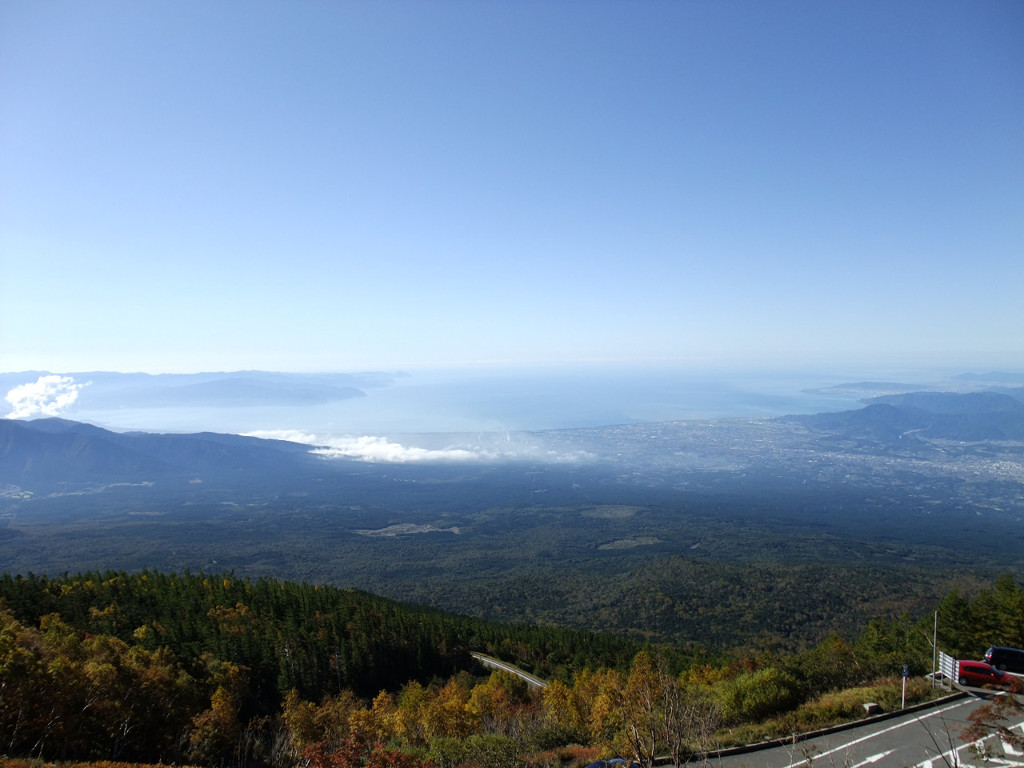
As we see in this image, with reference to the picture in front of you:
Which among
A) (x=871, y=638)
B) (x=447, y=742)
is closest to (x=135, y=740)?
(x=447, y=742)

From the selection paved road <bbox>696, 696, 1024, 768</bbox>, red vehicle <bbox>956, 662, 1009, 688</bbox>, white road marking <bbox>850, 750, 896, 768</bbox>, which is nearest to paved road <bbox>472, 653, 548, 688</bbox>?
red vehicle <bbox>956, 662, 1009, 688</bbox>

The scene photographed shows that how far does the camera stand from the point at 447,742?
1489 centimetres

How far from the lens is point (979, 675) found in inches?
564

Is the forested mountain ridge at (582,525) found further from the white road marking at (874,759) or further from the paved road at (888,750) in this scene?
the white road marking at (874,759)

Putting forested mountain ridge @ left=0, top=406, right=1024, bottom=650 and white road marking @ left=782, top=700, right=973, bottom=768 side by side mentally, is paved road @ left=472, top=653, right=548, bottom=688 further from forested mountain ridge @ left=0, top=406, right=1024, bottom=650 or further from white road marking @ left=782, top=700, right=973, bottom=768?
white road marking @ left=782, top=700, right=973, bottom=768

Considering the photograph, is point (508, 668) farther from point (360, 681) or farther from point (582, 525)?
point (582, 525)

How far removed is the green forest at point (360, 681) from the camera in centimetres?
1216

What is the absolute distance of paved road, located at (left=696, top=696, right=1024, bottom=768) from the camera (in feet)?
33.0

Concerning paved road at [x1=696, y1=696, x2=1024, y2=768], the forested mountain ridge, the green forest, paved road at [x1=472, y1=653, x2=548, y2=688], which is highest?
paved road at [x1=696, y1=696, x2=1024, y2=768]

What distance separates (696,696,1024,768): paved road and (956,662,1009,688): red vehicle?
6.71 feet

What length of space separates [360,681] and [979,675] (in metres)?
30.9

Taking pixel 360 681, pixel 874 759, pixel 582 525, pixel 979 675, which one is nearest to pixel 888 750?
pixel 874 759

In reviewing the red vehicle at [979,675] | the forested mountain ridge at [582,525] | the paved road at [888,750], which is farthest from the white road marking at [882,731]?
the forested mountain ridge at [582,525]

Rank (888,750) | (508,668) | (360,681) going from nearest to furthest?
(888,750), (360,681), (508,668)
